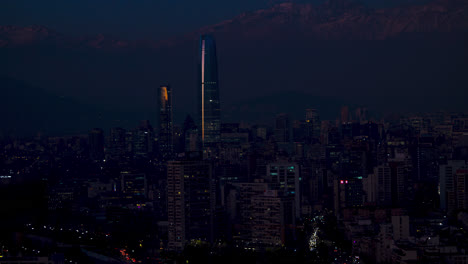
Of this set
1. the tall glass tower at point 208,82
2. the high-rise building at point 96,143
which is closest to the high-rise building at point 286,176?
the high-rise building at point 96,143

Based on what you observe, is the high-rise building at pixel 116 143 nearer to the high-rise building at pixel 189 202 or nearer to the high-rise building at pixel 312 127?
the high-rise building at pixel 312 127

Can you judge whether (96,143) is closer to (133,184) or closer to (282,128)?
(133,184)

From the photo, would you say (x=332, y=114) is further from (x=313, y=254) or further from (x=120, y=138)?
(x=313, y=254)

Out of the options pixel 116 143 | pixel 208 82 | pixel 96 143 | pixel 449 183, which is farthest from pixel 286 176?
pixel 208 82

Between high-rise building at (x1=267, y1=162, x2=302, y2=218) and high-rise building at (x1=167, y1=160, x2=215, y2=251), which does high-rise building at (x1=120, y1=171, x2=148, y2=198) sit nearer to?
high-rise building at (x1=267, y1=162, x2=302, y2=218)

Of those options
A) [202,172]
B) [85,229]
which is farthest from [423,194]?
[85,229]

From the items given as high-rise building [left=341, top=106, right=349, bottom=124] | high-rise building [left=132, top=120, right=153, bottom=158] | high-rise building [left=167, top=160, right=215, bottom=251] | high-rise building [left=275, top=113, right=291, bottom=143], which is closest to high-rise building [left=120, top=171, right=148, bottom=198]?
high-rise building [left=132, top=120, right=153, bottom=158]
